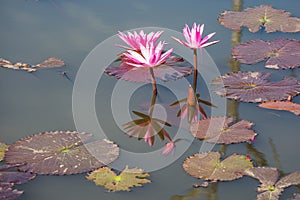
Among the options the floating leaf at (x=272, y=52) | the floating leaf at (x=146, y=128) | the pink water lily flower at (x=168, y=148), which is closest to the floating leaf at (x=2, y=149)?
the floating leaf at (x=146, y=128)

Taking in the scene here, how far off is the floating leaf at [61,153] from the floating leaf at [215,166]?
0.28m

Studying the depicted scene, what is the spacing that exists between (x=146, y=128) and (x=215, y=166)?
0.35 m

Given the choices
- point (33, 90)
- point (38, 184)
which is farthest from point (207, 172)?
point (33, 90)

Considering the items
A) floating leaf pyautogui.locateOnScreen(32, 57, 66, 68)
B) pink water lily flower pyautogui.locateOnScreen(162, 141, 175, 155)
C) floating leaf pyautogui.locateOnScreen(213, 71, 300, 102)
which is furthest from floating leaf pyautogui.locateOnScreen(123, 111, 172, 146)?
floating leaf pyautogui.locateOnScreen(32, 57, 66, 68)

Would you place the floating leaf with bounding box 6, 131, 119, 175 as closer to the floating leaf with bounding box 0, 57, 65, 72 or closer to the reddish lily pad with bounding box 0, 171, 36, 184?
the reddish lily pad with bounding box 0, 171, 36, 184

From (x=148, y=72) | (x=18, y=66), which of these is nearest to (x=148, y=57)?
(x=148, y=72)

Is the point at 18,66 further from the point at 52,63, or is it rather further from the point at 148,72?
the point at 148,72

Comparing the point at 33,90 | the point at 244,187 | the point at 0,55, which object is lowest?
the point at 244,187

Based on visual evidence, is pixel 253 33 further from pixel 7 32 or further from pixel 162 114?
pixel 7 32

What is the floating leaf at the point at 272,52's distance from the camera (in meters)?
2.60

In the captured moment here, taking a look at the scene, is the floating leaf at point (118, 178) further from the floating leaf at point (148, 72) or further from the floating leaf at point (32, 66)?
the floating leaf at point (32, 66)

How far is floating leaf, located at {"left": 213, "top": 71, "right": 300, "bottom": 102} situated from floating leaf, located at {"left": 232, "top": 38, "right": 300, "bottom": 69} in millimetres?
151

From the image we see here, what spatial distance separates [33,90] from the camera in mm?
2436

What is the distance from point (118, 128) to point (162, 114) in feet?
0.64
